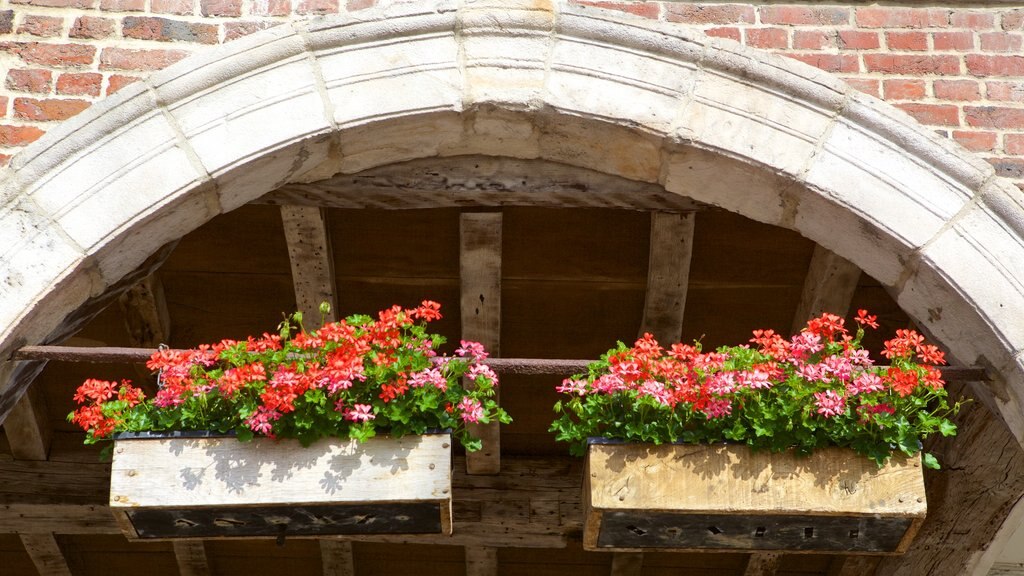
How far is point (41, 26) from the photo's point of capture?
329 centimetres

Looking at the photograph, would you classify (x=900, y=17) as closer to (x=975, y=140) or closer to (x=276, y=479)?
(x=975, y=140)

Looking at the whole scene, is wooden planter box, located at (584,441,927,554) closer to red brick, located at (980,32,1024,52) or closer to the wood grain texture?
the wood grain texture

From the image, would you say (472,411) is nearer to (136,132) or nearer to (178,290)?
(136,132)

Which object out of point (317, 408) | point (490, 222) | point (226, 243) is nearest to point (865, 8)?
point (490, 222)

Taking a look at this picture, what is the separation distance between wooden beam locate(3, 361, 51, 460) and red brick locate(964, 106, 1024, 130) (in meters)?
3.28

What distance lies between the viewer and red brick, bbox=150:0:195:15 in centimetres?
330

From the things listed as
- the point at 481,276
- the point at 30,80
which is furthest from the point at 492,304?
the point at 30,80

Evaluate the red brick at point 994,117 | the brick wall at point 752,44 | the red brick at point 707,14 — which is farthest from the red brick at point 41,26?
the red brick at point 994,117

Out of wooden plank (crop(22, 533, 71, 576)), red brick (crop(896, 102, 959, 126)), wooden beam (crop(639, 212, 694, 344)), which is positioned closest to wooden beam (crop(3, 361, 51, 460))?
wooden plank (crop(22, 533, 71, 576))

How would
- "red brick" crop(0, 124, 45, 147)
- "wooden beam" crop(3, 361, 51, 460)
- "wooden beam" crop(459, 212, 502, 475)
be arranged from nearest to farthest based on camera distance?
"red brick" crop(0, 124, 45, 147), "wooden beam" crop(459, 212, 502, 475), "wooden beam" crop(3, 361, 51, 460)

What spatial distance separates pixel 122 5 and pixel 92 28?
11 centimetres

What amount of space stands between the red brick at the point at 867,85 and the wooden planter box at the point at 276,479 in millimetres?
1477

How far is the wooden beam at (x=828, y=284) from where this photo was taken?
3912 mm

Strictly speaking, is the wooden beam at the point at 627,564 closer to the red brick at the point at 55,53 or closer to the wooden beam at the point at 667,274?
the wooden beam at the point at 667,274
